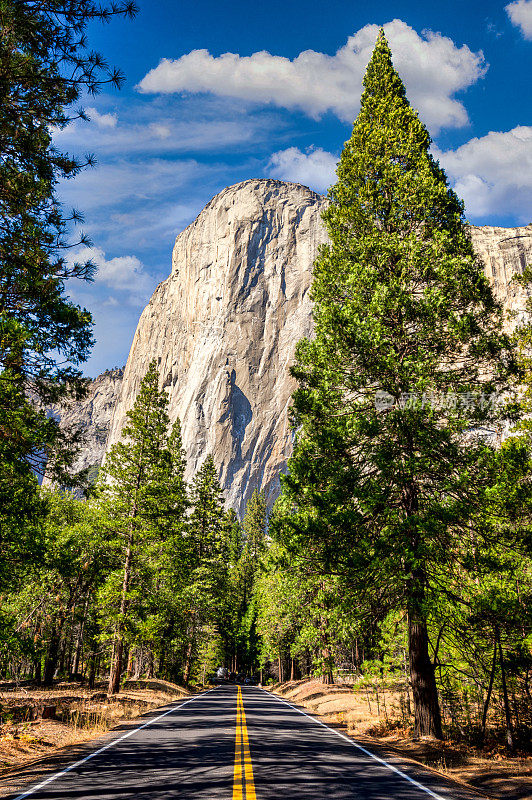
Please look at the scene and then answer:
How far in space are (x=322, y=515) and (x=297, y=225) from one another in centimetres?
14400

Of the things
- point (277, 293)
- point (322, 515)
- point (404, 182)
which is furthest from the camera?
point (277, 293)

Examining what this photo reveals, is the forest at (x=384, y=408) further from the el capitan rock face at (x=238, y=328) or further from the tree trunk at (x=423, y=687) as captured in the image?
the el capitan rock face at (x=238, y=328)

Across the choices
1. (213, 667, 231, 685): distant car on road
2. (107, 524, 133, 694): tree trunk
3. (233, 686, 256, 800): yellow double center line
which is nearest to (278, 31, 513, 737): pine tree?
(233, 686, 256, 800): yellow double center line

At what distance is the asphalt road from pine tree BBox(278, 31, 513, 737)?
8.66 feet

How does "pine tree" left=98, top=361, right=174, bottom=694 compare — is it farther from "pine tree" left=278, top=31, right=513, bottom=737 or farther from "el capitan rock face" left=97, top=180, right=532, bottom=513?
"el capitan rock face" left=97, top=180, right=532, bottom=513

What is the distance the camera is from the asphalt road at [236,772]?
6.41 metres

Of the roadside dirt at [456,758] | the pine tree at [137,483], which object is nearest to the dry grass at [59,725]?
the pine tree at [137,483]

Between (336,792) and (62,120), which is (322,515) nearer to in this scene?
(336,792)

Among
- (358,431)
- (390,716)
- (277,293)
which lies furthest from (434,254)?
(277,293)

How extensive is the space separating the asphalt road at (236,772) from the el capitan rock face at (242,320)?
357 ft

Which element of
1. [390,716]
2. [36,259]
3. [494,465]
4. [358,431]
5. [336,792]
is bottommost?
[390,716]

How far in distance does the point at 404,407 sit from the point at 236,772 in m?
6.74

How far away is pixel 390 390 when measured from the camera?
1079 centimetres

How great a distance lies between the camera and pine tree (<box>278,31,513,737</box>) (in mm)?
9852
